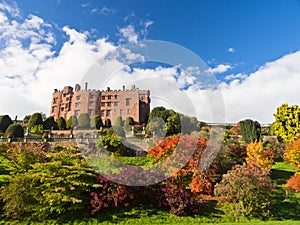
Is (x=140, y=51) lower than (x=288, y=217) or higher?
higher

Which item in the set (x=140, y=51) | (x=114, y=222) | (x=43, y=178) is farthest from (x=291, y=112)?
(x=43, y=178)

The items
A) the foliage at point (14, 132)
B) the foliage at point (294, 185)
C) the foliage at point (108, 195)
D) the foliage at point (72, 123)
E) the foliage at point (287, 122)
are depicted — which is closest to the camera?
the foliage at point (108, 195)

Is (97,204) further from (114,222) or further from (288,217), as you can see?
(288,217)

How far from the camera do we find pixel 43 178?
925 centimetres

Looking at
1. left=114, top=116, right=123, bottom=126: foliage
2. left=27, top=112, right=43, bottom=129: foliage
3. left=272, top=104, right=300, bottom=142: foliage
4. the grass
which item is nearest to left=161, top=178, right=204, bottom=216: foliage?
the grass

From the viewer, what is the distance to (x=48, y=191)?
9.30 meters

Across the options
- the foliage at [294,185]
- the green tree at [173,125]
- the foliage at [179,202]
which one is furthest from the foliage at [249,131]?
the foliage at [179,202]

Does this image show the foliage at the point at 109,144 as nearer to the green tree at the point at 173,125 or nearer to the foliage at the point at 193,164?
the foliage at the point at 193,164

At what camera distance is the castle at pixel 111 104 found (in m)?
39.1

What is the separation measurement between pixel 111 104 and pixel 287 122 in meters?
26.4

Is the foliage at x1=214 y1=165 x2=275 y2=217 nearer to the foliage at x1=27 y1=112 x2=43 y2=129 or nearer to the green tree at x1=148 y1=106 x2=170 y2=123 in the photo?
the green tree at x1=148 y1=106 x2=170 y2=123

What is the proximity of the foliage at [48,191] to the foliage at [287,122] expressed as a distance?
23.0 meters

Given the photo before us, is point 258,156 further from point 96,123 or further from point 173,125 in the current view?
point 96,123

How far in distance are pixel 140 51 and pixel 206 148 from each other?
246 inches
